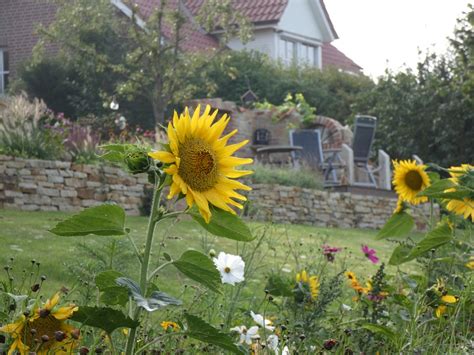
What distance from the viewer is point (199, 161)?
7.81 feet

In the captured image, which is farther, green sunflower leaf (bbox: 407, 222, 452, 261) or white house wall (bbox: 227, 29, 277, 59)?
white house wall (bbox: 227, 29, 277, 59)

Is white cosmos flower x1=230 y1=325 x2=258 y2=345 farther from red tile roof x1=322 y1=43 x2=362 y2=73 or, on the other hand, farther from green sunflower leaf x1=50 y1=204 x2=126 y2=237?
red tile roof x1=322 y1=43 x2=362 y2=73

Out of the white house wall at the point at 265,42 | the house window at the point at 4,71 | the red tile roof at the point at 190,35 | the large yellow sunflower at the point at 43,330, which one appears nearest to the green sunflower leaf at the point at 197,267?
the large yellow sunflower at the point at 43,330

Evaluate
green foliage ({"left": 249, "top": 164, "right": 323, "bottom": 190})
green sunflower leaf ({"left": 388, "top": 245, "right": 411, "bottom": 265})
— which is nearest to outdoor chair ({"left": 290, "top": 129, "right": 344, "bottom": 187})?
green foliage ({"left": 249, "top": 164, "right": 323, "bottom": 190})

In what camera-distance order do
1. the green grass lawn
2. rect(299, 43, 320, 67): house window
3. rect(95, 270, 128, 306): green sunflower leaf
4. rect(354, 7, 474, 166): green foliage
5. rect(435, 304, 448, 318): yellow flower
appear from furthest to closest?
rect(299, 43, 320, 67): house window → rect(354, 7, 474, 166): green foliage → the green grass lawn → rect(435, 304, 448, 318): yellow flower → rect(95, 270, 128, 306): green sunflower leaf

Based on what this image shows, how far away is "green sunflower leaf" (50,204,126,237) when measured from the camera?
2.42 meters

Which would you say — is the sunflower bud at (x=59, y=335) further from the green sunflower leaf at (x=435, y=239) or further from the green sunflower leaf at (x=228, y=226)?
the green sunflower leaf at (x=435, y=239)

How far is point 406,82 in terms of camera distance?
24.1 meters

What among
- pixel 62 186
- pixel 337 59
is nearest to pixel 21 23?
pixel 337 59

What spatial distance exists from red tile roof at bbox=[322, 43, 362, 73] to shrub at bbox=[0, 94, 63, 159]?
2323cm

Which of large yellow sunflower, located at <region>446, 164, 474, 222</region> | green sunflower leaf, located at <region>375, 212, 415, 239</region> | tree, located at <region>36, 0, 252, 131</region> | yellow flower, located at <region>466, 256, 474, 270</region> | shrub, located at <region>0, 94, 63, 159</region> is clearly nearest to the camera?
large yellow sunflower, located at <region>446, 164, 474, 222</region>

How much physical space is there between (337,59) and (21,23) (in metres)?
14.0

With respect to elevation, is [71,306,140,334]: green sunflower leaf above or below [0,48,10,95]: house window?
below

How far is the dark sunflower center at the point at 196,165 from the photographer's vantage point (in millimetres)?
2371
